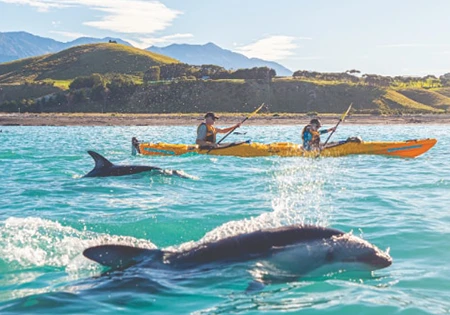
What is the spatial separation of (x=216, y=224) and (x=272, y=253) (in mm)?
3399

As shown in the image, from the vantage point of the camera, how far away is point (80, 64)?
413ft

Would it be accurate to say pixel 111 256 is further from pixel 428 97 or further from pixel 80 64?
pixel 80 64

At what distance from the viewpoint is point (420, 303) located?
6.29 meters

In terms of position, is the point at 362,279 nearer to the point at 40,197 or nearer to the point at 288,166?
the point at 40,197

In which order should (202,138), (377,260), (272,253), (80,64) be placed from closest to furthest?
(272,253) < (377,260) < (202,138) < (80,64)

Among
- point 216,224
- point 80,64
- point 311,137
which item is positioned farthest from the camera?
point 80,64

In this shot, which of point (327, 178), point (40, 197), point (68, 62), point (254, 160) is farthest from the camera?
point (68, 62)

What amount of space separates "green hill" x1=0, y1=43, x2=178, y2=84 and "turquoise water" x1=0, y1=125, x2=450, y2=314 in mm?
100005

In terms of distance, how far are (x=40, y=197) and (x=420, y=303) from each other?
368 inches

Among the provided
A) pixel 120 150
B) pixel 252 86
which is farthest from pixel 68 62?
pixel 120 150

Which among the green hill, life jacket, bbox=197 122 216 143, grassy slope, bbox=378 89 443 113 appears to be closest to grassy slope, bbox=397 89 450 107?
grassy slope, bbox=378 89 443 113

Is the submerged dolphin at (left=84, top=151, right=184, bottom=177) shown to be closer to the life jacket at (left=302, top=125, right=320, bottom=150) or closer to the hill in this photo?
the life jacket at (left=302, top=125, right=320, bottom=150)

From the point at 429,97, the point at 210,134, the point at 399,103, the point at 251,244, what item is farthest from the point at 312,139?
the point at 429,97

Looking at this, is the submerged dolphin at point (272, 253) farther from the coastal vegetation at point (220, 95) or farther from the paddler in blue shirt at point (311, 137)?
the coastal vegetation at point (220, 95)
